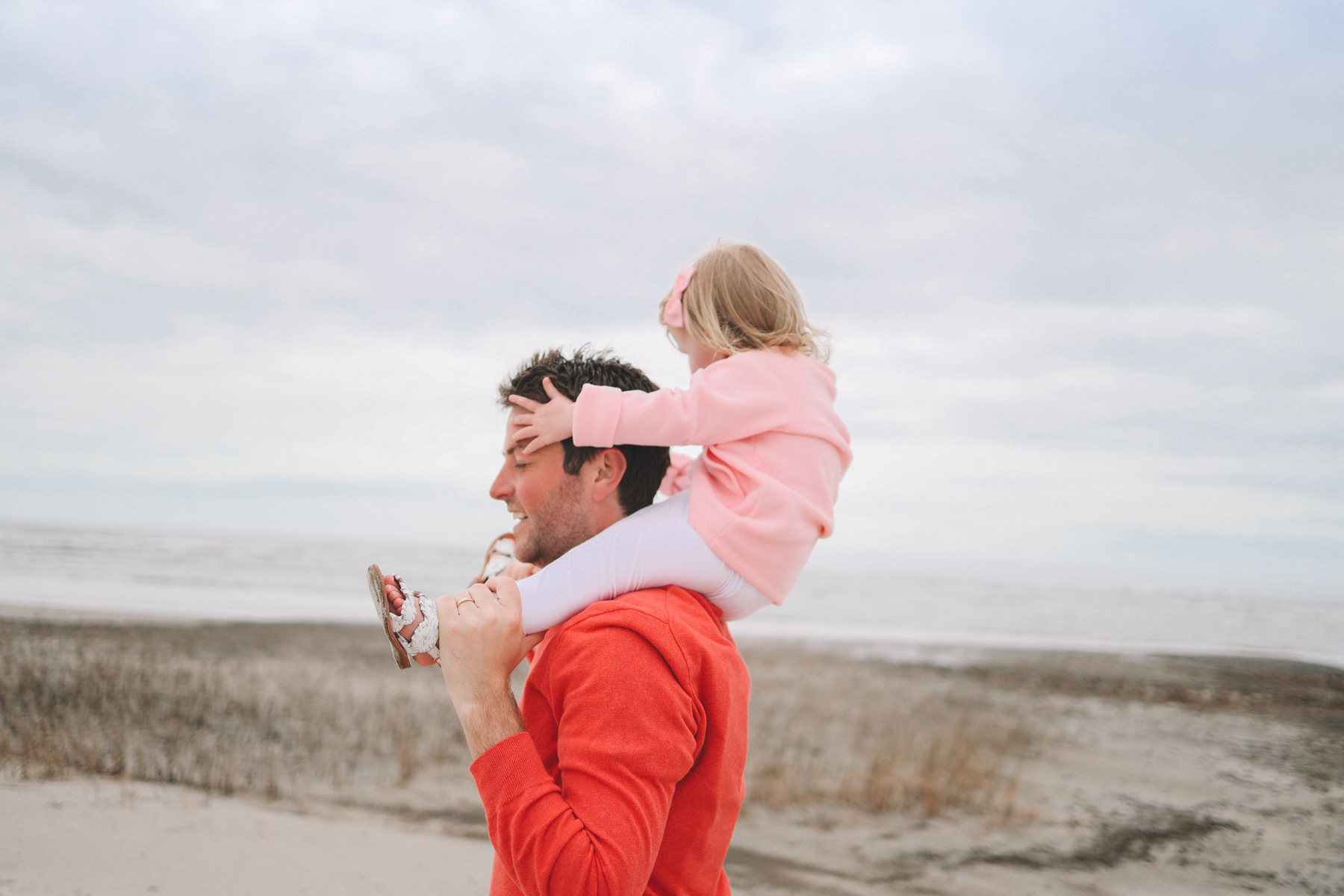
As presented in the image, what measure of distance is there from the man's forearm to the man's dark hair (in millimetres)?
613

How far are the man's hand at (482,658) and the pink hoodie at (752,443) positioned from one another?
17.5 inches

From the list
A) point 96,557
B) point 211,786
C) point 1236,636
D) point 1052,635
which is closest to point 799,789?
point 211,786

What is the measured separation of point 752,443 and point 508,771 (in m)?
0.98

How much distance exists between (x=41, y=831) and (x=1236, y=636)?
34.0 meters

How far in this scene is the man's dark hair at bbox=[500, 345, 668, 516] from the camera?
2002 millimetres

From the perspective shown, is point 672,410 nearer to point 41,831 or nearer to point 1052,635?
point 41,831

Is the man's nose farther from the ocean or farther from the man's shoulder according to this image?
the ocean

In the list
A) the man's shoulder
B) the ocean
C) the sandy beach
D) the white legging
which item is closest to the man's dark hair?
the white legging

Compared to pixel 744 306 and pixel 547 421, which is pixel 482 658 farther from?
pixel 744 306

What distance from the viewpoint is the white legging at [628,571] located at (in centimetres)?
177

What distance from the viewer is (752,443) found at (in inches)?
79.7

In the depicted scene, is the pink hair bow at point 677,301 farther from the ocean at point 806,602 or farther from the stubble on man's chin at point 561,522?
the ocean at point 806,602

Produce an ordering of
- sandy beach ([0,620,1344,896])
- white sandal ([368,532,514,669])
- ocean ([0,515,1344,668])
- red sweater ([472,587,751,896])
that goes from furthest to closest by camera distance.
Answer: ocean ([0,515,1344,668]) < sandy beach ([0,620,1344,896]) < white sandal ([368,532,514,669]) < red sweater ([472,587,751,896])

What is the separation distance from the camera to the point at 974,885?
6551mm
